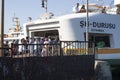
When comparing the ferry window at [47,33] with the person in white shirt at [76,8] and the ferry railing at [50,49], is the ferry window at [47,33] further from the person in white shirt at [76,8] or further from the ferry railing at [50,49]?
the ferry railing at [50,49]

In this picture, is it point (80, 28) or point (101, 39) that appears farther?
point (101, 39)

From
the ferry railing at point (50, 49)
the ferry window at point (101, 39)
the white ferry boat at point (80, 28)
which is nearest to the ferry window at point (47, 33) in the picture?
the white ferry boat at point (80, 28)

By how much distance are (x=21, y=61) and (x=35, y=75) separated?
0.82 meters

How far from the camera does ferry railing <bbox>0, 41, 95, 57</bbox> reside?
45.4ft

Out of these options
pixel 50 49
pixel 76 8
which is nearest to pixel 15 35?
pixel 76 8

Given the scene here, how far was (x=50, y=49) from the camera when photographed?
48.7 feet

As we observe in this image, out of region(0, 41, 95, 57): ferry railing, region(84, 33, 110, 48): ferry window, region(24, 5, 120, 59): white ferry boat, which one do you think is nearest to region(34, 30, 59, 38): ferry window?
region(24, 5, 120, 59): white ferry boat

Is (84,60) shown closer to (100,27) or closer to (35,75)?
(35,75)

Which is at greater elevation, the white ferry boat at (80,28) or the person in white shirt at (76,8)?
the person in white shirt at (76,8)

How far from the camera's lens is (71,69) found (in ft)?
50.3

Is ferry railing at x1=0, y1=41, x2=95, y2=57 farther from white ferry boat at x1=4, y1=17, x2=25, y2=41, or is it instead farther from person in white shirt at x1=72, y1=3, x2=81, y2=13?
white ferry boat at x1=4, y1=17, x2=25, y2=41

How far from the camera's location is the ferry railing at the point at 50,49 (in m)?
13.9

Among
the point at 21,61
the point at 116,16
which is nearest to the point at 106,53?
the point at 116,16

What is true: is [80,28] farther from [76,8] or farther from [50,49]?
[50,49]
